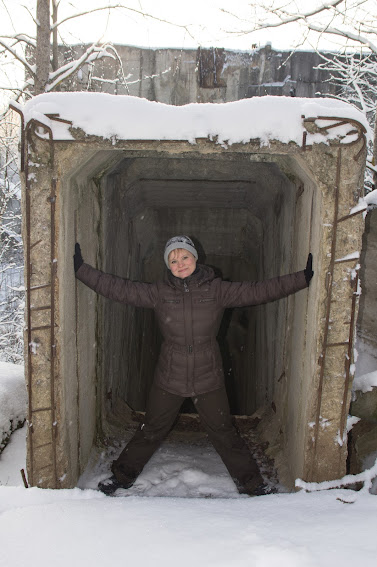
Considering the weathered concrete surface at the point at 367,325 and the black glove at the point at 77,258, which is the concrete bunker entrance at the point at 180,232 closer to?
the black glove at the point at 77,258

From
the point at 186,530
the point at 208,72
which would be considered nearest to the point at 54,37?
the point at 208,72

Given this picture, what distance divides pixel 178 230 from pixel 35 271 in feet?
14.1

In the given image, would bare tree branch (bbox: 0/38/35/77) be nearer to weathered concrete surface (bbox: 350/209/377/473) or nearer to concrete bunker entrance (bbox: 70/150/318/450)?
concrete bunker entrance (bbox: 70/150/318/450)

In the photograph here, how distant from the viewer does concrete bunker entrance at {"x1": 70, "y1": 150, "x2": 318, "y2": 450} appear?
3.46m

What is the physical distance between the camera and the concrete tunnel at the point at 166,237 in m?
3.45

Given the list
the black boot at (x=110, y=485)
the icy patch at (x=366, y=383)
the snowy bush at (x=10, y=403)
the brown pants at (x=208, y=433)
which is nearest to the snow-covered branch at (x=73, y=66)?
the snowy bush at (x=10, y=403)

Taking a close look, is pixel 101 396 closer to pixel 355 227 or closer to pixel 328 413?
pixel 328 413

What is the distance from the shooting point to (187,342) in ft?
10.9

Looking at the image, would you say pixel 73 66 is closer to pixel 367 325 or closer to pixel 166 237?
pixel 166 237

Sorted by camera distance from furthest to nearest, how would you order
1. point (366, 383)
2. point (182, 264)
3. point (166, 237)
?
point (166, 237) → point (366, 383) → point (182, 264)

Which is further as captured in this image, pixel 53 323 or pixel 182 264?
pixel 182 264

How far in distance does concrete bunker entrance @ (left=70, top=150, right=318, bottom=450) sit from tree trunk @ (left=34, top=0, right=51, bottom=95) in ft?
9.32

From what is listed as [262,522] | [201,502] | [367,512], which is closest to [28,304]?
[201,502]

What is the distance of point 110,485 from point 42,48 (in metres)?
6.50
